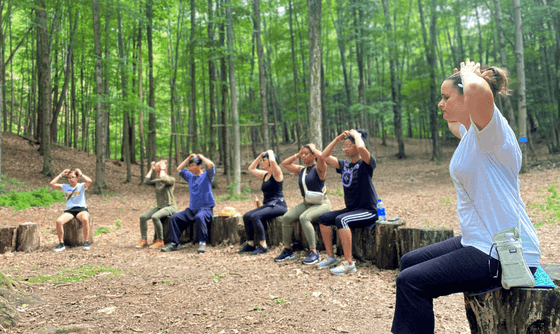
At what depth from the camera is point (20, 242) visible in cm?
595

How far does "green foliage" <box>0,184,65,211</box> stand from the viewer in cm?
905

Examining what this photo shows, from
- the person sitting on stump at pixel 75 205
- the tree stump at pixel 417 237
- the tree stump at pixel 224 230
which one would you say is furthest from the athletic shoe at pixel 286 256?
the person sitting on stump at pixel 75 205

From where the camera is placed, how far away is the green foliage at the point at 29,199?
29.7 ft

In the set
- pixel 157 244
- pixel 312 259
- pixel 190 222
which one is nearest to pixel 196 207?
pixel 190 222

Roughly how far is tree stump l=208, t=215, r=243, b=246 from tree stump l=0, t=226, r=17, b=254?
3.38m

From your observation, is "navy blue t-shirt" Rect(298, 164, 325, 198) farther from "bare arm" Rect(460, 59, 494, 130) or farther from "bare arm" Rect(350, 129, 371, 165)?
"bare arm" Rect(460, 59, 494, 130)

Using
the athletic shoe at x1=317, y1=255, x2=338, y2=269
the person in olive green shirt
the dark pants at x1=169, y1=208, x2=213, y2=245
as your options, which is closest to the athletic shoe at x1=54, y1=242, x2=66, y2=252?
the person in olive green shirt

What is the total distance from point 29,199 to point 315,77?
906 centimetres

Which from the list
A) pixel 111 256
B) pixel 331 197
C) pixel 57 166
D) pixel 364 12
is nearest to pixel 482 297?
pixel 111 256

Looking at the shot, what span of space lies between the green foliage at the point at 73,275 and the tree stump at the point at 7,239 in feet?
6.65

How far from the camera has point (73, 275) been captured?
4.46 meters

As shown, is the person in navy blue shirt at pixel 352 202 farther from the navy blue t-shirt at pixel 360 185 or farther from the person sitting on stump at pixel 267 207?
the person sitting on stump at pixel 267 207

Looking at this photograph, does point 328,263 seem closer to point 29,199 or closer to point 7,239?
point 7,239

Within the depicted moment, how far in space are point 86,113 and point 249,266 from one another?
20487 mm
